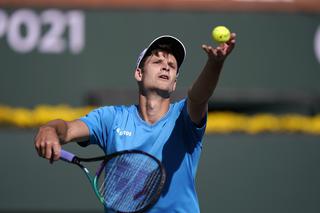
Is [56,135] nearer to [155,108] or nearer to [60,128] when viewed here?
[60,128]

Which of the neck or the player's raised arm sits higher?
the neck

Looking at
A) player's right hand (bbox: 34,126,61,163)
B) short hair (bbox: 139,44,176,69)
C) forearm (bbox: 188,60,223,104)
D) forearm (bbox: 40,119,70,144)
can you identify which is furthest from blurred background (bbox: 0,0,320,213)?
player's right hand (bbox: 34,126,61,163)

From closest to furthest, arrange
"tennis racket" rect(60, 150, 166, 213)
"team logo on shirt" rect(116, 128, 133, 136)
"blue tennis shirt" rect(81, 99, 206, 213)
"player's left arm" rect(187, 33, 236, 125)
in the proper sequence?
"player's left arm" rect(187, 33, 236, 125), "tennis racket" rect(60, 150, 166, 213), "blue tennis shirt" rect(81, 99, 206, 213), "team logo on shirt" rect(116, 128, 133, 136)

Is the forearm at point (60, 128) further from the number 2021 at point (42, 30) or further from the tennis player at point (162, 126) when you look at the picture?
the number 2021 at point (42, 30)

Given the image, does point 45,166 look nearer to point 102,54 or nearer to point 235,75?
point 102,54

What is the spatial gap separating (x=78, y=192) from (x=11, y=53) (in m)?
1.85

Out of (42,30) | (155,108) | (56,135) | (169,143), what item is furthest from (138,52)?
(56,135)

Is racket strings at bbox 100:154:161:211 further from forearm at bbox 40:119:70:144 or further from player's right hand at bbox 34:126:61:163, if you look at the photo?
player's right hand at bbox 34:126:61:163

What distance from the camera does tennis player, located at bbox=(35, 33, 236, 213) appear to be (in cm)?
453

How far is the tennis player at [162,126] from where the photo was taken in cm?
453

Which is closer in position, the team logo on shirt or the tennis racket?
the tennis racket

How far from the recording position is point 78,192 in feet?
26.1

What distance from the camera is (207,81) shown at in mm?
4309

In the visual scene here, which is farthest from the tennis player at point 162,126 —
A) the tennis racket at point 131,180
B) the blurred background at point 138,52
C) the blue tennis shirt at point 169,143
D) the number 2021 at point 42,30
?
the number 2021 at point 42,30
